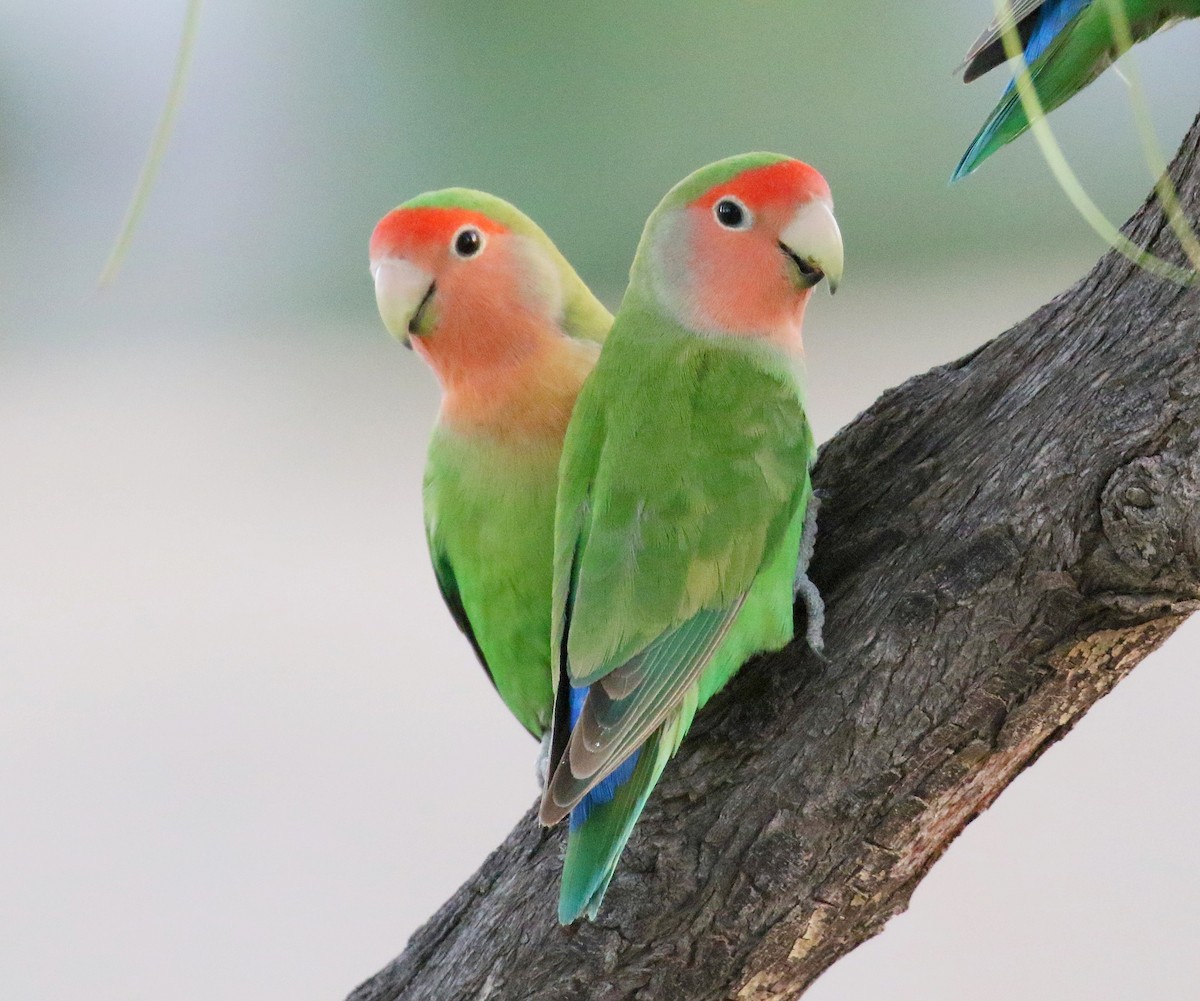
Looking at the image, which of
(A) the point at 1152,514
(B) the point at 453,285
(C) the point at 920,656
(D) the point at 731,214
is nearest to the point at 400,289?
(B) the point at 453,285

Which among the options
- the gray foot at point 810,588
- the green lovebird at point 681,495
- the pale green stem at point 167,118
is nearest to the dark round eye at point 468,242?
the green lovebird at point 681,495

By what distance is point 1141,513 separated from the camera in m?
0.93

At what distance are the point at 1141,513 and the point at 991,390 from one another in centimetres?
22

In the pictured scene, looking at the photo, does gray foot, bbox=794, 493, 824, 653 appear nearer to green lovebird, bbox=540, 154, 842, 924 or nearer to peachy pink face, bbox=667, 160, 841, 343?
green lovebird, bbox=540, 154, 842, 924

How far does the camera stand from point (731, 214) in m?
1.14

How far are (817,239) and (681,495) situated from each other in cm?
25

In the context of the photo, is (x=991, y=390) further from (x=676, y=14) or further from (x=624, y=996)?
(x=676, y=14)

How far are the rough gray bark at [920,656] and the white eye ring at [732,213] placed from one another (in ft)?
0.71

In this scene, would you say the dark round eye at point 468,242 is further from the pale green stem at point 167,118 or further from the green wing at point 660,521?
the pale green stem at point 167,118

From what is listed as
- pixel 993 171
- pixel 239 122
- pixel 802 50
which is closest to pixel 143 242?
pixel 239 122

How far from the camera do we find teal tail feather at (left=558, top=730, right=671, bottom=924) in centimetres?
100

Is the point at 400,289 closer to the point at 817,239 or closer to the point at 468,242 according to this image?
the point at 468,242

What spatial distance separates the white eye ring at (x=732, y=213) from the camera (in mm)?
1130

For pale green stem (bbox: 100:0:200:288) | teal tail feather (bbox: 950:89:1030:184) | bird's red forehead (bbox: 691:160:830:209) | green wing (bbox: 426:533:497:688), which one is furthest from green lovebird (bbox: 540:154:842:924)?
pale green stem (bbox: 100:0:200:288)
